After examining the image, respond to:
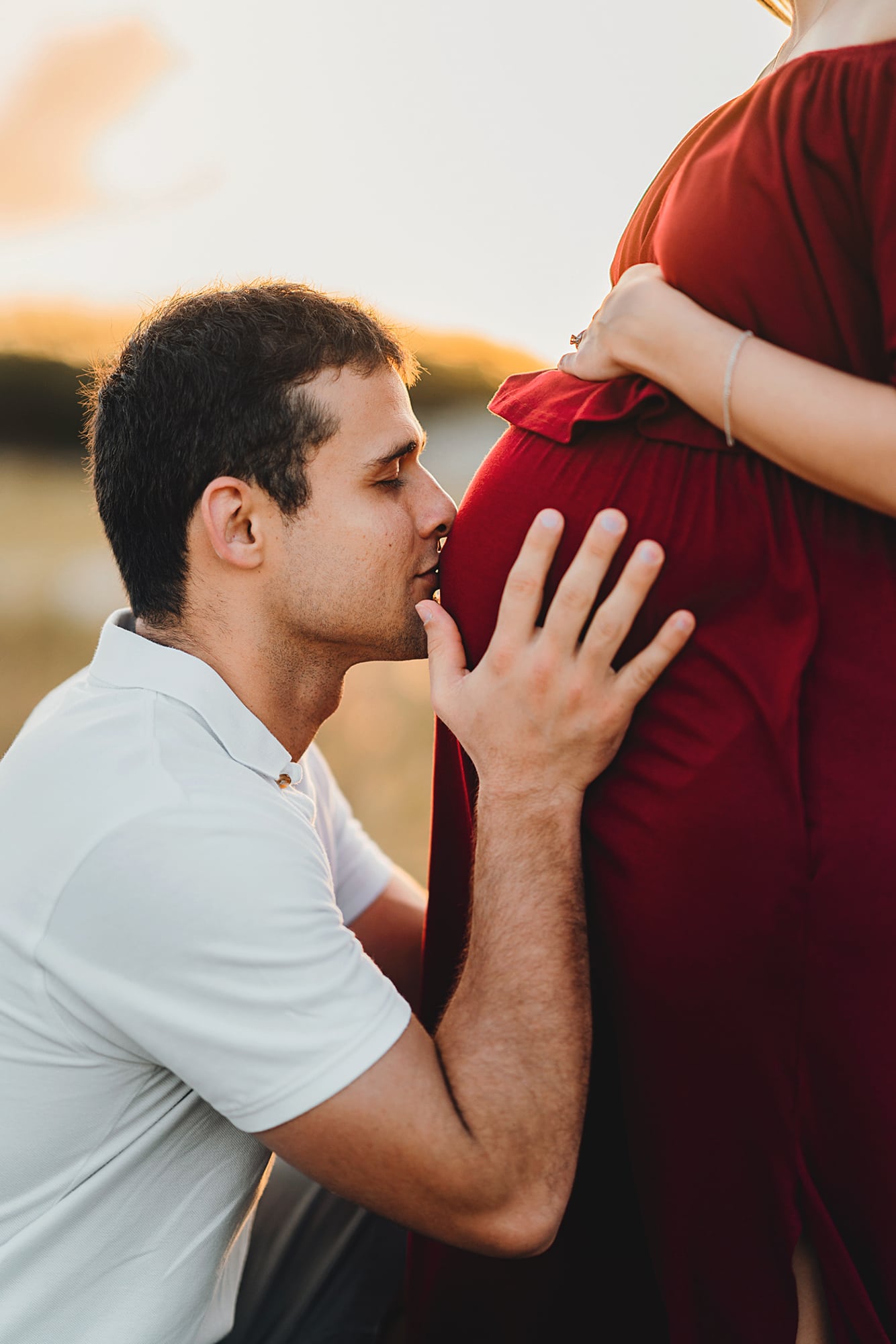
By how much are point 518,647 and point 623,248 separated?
21.0 inches

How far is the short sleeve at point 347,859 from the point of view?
1.99 m

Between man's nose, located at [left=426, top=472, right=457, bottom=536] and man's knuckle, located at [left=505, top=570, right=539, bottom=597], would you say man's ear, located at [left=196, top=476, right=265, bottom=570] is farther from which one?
man's knuckle, located at [left=505, top=570, right=539, bottom=597]

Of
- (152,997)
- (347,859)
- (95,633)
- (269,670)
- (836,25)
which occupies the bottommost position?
(95,633)

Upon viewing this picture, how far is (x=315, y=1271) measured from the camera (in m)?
1.69

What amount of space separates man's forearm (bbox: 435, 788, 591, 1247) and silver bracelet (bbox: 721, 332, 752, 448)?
18.0 inches

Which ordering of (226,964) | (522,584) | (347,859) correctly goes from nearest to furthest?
(226,964)
(522,584)
(347,859)

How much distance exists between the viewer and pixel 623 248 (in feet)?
4.14

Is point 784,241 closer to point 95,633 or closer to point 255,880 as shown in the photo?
point 255,880

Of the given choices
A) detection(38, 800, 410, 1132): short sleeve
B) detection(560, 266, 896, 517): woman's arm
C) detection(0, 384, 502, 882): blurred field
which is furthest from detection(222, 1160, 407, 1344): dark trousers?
detection(0, 384, 502, 882): blurred field

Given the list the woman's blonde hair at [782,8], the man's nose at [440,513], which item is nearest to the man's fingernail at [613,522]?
the man's nose at [440,513]

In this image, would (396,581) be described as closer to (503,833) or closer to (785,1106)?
(503,833)

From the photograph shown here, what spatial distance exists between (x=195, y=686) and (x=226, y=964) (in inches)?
16.6

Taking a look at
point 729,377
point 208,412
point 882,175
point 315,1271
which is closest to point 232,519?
point 208,412

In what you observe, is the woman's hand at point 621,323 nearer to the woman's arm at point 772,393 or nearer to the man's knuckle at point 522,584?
the woman's arm at point 772,393
